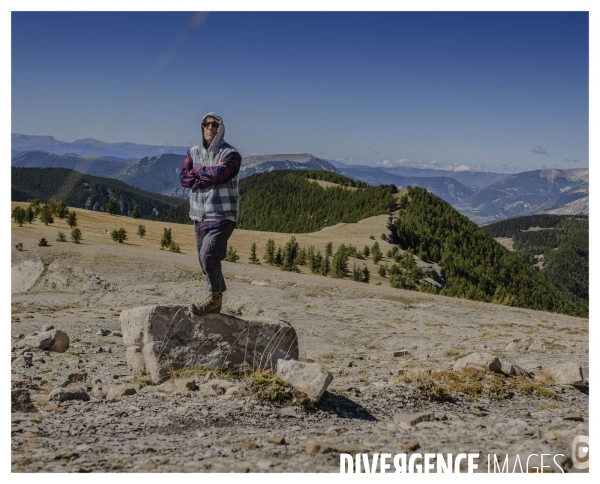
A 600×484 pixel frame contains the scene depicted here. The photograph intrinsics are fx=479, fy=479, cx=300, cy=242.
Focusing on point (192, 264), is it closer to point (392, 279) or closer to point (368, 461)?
point (392, 279)

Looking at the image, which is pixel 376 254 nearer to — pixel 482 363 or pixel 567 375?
pixel 567 375

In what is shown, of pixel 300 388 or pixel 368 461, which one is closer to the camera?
pixel 368 461

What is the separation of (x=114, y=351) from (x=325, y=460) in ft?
29.0

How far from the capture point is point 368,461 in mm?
5285

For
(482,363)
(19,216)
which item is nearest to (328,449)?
(482,363)

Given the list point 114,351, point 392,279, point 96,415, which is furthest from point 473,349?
point 392,279

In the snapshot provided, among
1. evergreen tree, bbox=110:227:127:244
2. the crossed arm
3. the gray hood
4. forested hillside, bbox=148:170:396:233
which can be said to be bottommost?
evergreen tree, bbox=110:227:127:244

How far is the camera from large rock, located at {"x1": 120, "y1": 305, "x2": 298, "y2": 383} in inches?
325

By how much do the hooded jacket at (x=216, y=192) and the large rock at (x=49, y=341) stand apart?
615cm

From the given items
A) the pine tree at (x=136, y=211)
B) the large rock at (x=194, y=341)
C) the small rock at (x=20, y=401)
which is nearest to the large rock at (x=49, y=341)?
the large rock at (x=194, y=341)

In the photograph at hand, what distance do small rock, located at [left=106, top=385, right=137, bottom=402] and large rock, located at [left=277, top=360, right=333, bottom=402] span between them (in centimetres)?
238

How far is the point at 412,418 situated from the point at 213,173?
4.60 metres

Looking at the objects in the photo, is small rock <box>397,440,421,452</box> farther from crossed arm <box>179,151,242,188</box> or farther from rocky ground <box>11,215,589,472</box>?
crossed arm <box>179,151,242,188</box>

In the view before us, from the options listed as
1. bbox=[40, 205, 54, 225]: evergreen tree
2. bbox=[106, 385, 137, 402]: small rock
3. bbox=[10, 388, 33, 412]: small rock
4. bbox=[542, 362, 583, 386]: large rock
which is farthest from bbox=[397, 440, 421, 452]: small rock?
bbox=[40, 205, 54, 225]: evergreen tree
